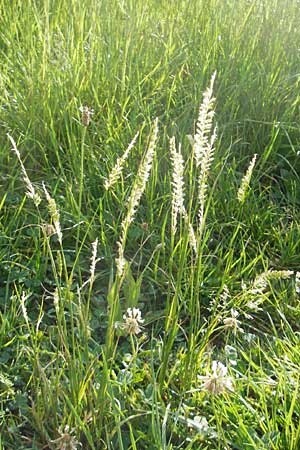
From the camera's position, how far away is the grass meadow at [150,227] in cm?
153

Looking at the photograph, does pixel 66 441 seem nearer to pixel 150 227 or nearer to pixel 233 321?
pixel 233 321

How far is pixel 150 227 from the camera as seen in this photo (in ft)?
7.23

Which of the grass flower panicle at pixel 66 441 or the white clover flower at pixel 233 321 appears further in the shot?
the white clover flower at pixel 233 321

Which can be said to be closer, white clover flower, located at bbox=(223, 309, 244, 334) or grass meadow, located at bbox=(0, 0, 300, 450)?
grass meadow, located at bbox=(0, 0, 300, 450)

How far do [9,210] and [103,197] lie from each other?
0.30 meters

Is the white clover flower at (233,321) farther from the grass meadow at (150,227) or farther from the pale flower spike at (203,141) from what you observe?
the pale flower spike at (203,141)

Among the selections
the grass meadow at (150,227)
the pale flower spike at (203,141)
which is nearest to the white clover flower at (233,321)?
the grass meadow at (150,227)

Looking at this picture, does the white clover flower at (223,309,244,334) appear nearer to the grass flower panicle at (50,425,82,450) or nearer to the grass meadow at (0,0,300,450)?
the grass meadow at (0,0,300,450)

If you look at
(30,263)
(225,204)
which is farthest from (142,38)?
(30,263)

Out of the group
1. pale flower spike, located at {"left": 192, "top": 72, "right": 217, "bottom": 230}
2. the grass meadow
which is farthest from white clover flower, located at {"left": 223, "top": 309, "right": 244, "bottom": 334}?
pale flower spike, located at {"left": 192, "top": 72, "right": 217, "bottom": 230}

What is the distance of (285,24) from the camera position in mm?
3088

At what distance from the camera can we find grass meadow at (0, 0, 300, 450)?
1.53 m

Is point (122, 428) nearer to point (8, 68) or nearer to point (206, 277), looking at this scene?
point (206, 277)

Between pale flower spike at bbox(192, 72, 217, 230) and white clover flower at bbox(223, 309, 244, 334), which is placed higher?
pale flower spike at bbox(192, 72, 217, 230)
